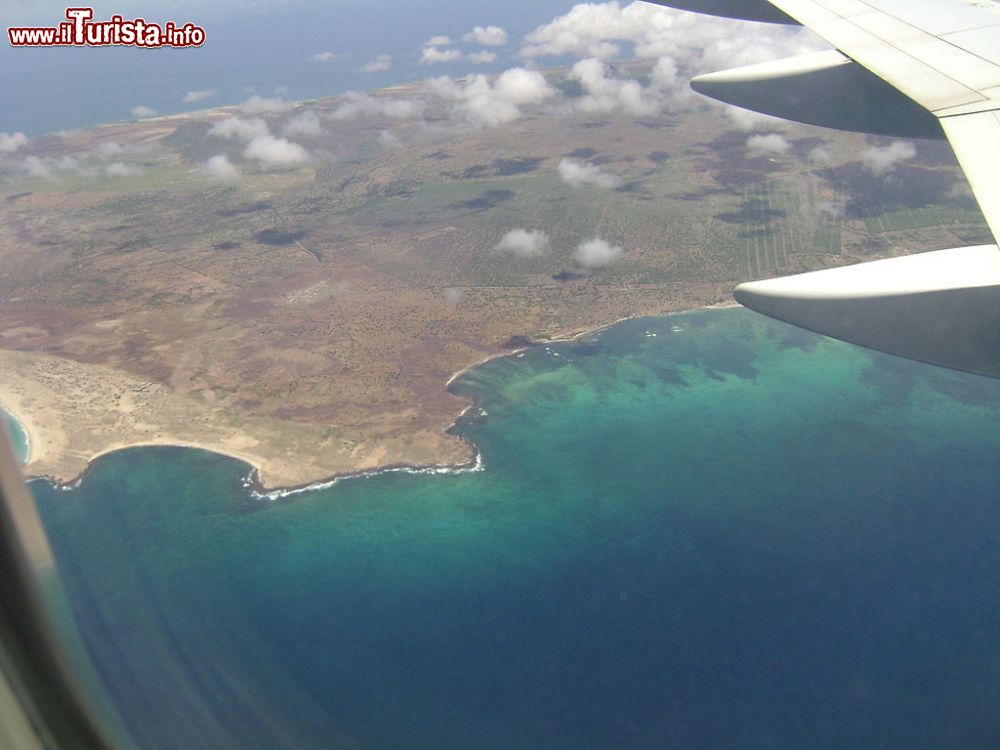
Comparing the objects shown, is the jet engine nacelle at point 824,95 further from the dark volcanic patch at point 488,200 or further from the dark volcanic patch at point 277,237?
the dark volcanic patch at point 488,200

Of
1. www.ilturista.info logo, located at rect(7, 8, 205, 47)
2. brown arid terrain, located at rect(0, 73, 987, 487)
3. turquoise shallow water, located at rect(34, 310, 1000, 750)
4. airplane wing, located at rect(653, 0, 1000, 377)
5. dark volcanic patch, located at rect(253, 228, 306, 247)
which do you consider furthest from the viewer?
dark volcanic patch, located at rect(253, 228, 306, 247)

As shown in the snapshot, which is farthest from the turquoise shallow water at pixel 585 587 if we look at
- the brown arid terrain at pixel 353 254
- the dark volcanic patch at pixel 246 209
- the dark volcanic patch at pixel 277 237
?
the dark volcanic patch at pixel 246 209

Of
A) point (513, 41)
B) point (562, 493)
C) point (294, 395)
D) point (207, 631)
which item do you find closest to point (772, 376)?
point (562, 493)

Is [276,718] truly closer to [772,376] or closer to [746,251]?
[772,376]

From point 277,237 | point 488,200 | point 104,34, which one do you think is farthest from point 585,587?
point 488,200

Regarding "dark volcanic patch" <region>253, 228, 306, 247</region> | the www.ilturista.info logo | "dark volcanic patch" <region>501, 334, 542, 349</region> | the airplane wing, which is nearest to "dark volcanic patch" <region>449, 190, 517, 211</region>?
"dark volcanic patch" <region>253, 228, 306, 247</region>

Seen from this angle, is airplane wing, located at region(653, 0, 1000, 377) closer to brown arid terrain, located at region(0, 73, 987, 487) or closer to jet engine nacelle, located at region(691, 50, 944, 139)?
jet engine nacelle, located at region(691, 50, 944, 139)

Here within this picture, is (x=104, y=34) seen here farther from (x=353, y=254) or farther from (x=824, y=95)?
(x=353, y=254)
